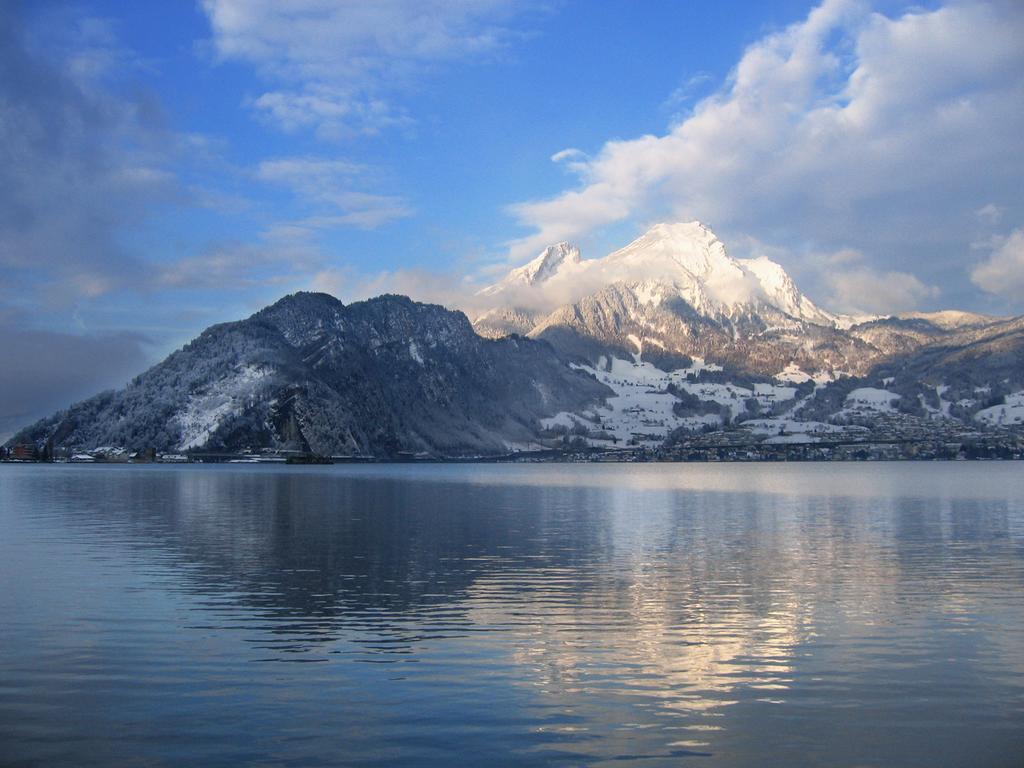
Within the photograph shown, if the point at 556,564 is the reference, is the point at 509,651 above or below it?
above

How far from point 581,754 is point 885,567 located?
49.2 m

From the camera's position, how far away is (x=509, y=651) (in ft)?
129

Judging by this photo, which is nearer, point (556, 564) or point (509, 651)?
point (509, 651)

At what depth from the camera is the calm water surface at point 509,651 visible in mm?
27562

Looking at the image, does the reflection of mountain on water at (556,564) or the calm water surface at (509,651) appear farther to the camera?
the reflection of mountain on water at (556,564)

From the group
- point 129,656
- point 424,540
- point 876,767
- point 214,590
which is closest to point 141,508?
point 424,540

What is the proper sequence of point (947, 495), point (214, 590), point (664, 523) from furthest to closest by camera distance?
1. point (947, 495)
2. point (664, 523)
3. point (214, 590)

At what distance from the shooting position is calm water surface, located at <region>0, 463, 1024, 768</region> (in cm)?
2756

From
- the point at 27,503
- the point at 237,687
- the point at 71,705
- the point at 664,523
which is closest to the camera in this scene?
the point at 71,705

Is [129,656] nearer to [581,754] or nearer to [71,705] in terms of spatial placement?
[71,705]

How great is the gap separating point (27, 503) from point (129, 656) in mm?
119896

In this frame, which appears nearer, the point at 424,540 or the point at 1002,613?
the point at 1002,613

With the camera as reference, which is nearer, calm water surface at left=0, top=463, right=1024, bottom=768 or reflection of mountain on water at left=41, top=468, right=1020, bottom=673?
calm water surface at left=0, top=463, right=1024, bottom=768

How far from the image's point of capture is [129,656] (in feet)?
126
